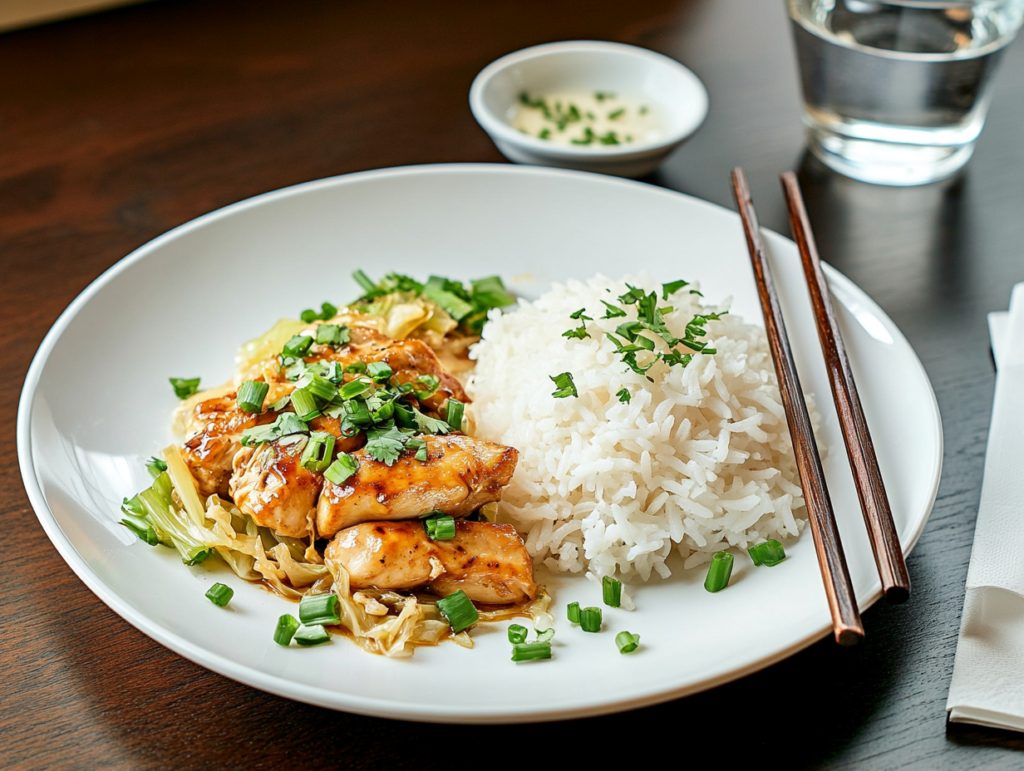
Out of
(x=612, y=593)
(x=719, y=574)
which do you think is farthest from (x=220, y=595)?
(x=719, y=574)

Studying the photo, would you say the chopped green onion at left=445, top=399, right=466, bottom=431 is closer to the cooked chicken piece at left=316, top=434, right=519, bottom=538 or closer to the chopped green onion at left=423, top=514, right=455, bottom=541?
the cooked chicken piece at left=316, top=434, right=519, bottom=538

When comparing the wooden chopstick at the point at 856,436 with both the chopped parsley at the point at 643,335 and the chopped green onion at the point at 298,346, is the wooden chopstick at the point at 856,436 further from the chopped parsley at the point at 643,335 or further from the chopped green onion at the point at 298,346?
the chopped green onion at the point at 298,346

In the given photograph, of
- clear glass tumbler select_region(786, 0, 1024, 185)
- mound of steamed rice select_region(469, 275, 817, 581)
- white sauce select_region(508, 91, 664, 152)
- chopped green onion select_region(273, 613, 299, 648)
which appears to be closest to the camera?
chopped green onion select_region(273, 613, 299, 648)

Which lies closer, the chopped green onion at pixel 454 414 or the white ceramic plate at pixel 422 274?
the white ceramic plate at pixel 422 274

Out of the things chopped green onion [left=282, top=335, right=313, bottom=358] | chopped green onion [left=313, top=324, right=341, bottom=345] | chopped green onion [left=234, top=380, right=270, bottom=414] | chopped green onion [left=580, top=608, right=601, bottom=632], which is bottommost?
chopped green onion [left=580, top=608, right=601, bottom=632]

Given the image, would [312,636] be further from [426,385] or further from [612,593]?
[426,385]

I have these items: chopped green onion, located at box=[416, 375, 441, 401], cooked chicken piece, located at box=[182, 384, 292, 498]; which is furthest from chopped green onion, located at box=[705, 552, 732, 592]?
cooked chicken piece, located at box=[182, 384, 292, 498]

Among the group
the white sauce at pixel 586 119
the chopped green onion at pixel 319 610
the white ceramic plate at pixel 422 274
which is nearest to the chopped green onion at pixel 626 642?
the white ceramic plate at pixel 422 274
